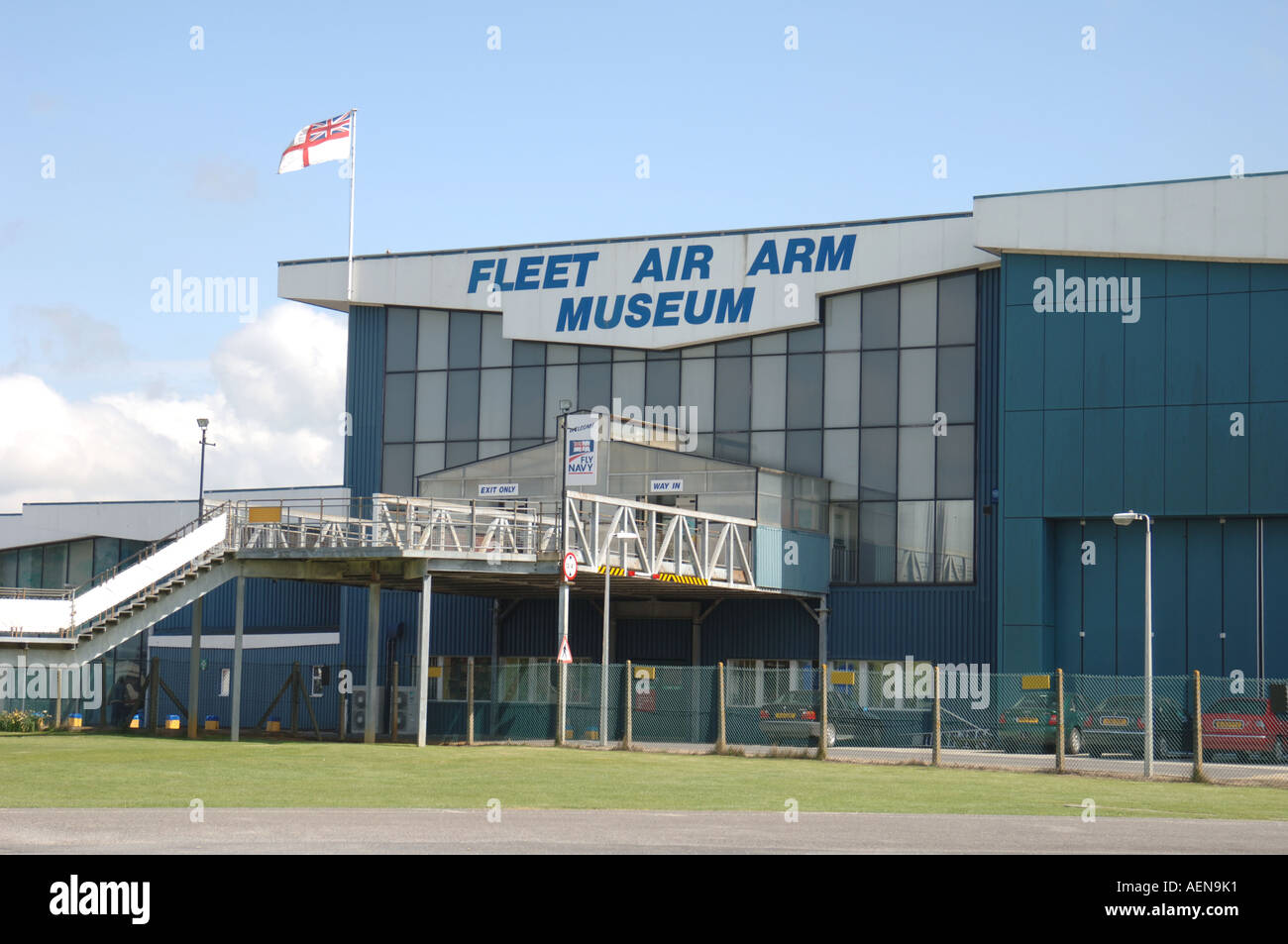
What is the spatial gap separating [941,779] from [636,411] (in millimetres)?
23665

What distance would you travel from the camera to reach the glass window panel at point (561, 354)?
4881cm

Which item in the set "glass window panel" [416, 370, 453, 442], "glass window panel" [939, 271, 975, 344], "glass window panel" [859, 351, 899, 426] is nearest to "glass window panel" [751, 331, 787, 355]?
"glass window panel" [859, 351, 899, 426]

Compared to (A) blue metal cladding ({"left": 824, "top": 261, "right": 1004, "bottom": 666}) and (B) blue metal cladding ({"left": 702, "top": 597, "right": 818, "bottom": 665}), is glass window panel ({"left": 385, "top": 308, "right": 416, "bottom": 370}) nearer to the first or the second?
(B) blue metal cladding ({"left": 702, "top": 597, "right": 818, "bottom": 665})

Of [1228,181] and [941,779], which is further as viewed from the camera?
[1228,181]

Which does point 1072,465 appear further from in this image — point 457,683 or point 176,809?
point 176,809

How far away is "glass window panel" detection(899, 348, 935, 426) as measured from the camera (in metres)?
44.3

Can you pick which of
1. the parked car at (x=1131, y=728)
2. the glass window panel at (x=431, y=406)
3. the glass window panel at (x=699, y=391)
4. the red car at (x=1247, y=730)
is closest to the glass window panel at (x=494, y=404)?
the glass window panel at (x=431, y=406)

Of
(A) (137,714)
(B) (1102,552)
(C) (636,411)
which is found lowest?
(A) (137,714)

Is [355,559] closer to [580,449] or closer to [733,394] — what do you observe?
[580,449]

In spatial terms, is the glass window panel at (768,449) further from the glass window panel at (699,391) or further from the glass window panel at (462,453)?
the glass window panel at (462,453)

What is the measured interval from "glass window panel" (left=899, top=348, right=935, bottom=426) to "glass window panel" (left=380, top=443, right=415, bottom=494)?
15.6m

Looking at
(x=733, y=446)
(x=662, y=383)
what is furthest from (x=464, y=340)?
(x=733, y=446)
